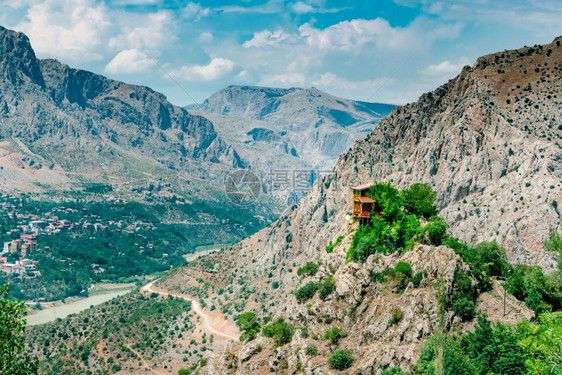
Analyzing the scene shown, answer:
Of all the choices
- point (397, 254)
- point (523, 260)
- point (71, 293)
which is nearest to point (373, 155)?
point (523, 260)

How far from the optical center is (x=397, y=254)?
52.2 m

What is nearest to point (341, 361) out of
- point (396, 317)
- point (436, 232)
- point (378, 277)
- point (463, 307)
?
point (396, 317)

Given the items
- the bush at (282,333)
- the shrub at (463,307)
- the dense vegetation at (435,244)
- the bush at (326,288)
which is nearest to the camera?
the shrub at (463,307)

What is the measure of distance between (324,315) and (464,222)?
152ft

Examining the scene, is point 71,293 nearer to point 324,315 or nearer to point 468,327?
point 324,315

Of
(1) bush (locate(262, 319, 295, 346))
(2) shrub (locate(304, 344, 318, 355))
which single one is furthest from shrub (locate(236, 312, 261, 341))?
(2) shrub (locate(304, 344, 318, 355))

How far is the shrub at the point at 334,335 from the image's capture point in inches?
1900

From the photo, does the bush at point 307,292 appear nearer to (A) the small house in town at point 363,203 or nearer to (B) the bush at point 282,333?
(B) the bush at point 282,333

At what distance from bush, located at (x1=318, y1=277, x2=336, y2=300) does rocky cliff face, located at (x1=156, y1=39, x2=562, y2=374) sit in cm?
89

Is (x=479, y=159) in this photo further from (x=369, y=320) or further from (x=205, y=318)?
(x=205, y=318)

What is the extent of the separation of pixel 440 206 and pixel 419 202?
39073 mm

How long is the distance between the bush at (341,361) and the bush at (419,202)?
19.3 meters

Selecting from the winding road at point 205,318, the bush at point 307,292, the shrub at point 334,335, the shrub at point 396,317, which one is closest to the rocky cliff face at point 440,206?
the shrub at point 396,317

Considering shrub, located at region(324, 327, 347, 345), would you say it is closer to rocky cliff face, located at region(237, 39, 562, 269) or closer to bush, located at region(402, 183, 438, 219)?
bush, located at region(402, 183, 438, 219)
